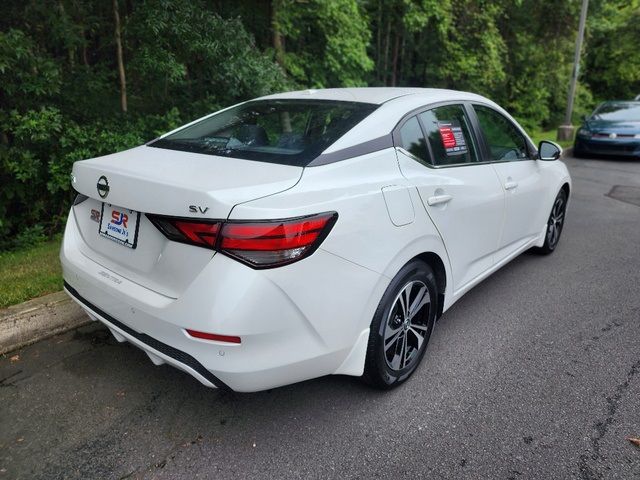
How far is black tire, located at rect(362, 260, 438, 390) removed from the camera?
95.6 inches

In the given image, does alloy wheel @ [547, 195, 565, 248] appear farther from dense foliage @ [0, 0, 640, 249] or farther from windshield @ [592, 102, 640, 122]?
windshield @ [592, 102, 640, 122]

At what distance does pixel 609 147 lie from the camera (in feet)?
36.6

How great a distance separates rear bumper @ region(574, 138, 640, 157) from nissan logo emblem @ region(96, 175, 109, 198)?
1166 cm

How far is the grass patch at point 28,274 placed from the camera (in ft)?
11.3

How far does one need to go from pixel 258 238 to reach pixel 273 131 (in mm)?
1141

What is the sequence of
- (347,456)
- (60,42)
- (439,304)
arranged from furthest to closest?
(60,42), (439,304), (347,456)

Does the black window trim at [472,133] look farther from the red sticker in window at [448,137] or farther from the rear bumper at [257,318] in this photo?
the rear bumper at [257,318]

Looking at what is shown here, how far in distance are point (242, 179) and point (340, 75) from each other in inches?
293

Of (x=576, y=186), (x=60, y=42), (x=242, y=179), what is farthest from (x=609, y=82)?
(x=242, y=179)

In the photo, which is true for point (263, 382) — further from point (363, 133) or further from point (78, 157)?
point (78, 157)

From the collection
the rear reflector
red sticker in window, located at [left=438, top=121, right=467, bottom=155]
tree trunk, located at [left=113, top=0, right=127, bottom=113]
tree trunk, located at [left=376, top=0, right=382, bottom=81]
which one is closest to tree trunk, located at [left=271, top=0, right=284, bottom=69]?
tree trunk, located at [left=113, top=0, right=127, bottom=113]

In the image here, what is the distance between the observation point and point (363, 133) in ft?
8.24

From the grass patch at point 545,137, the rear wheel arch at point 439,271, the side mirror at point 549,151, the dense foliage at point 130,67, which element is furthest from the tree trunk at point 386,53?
the rear wheel arch at point 439,271

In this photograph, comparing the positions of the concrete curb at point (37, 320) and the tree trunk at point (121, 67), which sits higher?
the tree trunk at point (121, 67)
